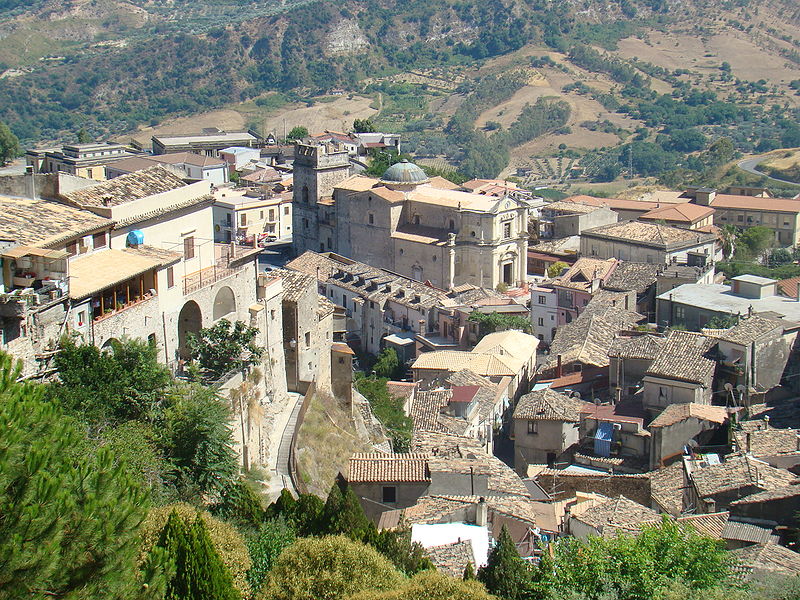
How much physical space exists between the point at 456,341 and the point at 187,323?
2219 cm

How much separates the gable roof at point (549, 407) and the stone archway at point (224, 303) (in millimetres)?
10619

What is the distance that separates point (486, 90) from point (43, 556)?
447 ft

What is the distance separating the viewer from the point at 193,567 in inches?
561

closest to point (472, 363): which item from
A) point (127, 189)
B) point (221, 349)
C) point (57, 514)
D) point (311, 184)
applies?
point (221, 349)

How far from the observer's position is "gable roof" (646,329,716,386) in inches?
1368

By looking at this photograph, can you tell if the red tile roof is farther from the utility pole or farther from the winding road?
the utility pole

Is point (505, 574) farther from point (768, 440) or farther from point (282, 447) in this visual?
point (768, 440)

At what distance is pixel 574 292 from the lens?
48344 mm

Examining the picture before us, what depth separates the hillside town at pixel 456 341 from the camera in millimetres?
23859

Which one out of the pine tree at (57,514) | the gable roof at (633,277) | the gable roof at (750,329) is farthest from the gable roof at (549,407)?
the pine tree at (57,514)

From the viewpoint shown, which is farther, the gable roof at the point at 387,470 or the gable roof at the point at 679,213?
the gable roof at the point at 679,213

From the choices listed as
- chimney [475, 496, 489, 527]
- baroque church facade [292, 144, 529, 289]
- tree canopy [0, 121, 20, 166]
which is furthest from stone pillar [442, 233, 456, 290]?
A: chimney [475, 496, 489, 527]

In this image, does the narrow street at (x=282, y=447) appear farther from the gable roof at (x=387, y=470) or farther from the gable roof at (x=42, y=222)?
the gable roof at (x=42, y=222)

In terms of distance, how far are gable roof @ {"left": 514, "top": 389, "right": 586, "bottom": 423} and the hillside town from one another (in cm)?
10
